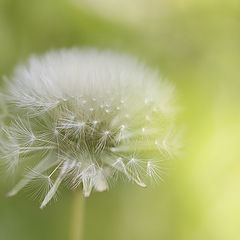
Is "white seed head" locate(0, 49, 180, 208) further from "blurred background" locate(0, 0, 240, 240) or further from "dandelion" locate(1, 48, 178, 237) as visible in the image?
"blurred background" locate(0, 0, 240, 240)

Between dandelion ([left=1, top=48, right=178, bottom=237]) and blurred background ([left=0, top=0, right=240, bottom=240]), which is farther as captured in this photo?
blurred background ([left=0, top=0, right=240, bottom=240])

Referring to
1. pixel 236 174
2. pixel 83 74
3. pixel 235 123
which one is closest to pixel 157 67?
pixel 235 123

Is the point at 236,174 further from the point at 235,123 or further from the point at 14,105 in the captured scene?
the point at 14,105

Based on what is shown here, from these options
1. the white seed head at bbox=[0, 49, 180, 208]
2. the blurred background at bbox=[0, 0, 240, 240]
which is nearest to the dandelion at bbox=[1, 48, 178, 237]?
the white seed head at bbox=[0, 49, 180, 208]

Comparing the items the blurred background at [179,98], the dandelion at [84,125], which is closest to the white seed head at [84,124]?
the dandelion at [84,125]

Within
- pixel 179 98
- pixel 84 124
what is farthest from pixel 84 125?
pixel 179 98

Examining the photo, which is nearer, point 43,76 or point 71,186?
point 71,186
